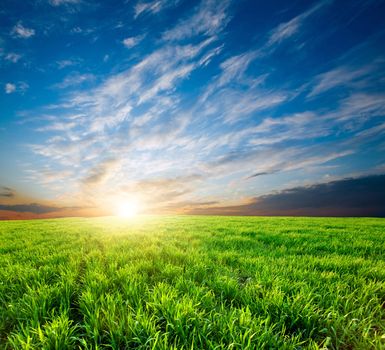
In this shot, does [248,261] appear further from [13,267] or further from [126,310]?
[13,267]

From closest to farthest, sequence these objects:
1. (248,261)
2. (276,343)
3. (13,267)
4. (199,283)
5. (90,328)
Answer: (276,343)
(90,328)
(199,283)
(13,267)
(248,261)

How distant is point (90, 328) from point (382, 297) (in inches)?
165

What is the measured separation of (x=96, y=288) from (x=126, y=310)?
82 cm

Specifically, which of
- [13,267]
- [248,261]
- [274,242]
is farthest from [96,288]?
[274,242]

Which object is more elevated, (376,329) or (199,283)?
(199,283)

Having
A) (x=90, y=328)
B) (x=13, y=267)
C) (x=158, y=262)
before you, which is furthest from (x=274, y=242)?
(x=13, y=267)

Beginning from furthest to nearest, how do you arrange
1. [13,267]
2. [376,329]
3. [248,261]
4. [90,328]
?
1. [248,261]
2. [13,267]
3. [376,329]
4. [90,328]

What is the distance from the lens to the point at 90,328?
2352 millimetres

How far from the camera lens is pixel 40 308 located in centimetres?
270

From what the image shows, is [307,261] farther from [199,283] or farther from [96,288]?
[96,288]

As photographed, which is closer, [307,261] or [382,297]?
[382,297]

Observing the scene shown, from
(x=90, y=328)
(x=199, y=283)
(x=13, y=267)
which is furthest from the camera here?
(x=13, y=267)

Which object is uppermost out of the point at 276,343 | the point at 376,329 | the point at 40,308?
the point at 40,308

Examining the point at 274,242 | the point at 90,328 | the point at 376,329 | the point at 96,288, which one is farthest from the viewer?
the point at 274,242
